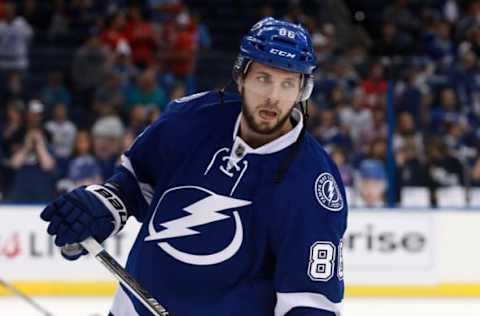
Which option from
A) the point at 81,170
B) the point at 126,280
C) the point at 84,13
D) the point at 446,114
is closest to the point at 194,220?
the point at 126,280

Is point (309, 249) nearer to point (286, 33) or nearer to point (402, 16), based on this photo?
point (286, 33)

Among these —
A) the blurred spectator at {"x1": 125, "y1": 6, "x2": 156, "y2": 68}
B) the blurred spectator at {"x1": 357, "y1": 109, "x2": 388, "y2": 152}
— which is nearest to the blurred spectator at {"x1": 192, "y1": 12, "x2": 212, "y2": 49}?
the blurred spectator at {"x1": 125, "y1": 6, "x2": 156, "y2": 68}

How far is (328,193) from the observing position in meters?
2.23

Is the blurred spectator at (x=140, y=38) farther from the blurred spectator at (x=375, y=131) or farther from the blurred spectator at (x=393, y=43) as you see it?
the blurred spectator at (x=393, y=43)

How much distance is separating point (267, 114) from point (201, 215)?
248 mm

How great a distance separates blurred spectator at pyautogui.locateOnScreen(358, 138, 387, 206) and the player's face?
14.2 ft

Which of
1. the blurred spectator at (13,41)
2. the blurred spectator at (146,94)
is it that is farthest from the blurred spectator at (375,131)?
the blurred spectator at (13,41)

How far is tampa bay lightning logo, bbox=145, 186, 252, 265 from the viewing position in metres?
2.25

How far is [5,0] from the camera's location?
8.55m

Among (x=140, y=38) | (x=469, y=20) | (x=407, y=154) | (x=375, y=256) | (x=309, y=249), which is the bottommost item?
(x=375, y=256)

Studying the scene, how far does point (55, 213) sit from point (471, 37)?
251 inches

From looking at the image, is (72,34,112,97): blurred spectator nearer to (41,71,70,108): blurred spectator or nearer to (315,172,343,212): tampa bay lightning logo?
(41,71,70,108): blurred spectator

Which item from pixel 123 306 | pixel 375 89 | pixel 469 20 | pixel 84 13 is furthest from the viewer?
pixel 84 13

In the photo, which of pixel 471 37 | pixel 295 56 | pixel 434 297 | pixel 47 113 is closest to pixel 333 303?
pixel 295 56
